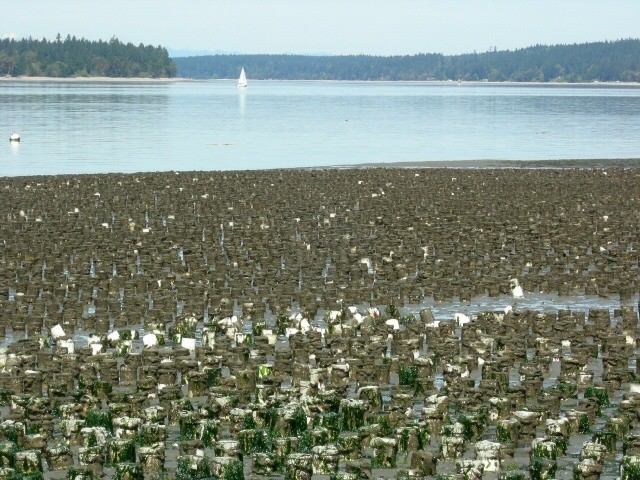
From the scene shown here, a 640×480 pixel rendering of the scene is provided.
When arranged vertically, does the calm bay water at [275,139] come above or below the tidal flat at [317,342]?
below

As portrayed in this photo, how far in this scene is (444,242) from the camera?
85.8 ft

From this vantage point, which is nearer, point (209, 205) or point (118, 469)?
point (118, 469)

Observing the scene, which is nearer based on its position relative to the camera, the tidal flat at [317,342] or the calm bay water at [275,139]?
the tidal flat at [317,342]

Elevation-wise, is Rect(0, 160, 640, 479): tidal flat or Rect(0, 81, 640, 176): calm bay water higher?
Rect(0, 160, 640, 479): tidal flat

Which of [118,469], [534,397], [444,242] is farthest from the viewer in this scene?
[444,242]

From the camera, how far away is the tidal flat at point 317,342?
1177 centimetres

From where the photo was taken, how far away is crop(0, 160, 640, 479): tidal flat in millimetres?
11766

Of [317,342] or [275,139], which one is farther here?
[275,139]

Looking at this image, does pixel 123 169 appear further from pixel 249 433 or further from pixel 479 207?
pixel 249 433

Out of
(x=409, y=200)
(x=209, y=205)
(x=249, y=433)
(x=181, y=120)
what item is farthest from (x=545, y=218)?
(x=181, y=120)

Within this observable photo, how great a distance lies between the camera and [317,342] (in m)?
16.1

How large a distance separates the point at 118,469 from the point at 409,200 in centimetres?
2438

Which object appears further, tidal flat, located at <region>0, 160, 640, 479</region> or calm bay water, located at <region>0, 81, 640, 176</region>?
calm bay water, located at <region>0, 81, 640, 176</region>

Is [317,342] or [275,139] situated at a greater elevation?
[317,342]
